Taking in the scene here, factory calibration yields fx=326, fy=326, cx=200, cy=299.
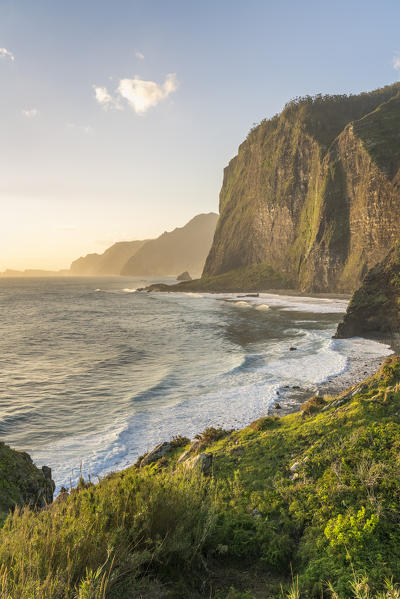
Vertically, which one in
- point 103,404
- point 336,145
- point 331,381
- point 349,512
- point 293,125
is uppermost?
point 293,125

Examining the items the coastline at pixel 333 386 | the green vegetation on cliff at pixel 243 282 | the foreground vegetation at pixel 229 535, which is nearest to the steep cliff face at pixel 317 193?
the green vegetation on cliff at pixel 243 282

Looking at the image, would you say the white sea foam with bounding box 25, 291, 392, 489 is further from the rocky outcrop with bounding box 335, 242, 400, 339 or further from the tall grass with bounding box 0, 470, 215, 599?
the tall grass with bounding box 0, 470, 215, 599

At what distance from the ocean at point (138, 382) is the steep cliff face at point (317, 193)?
37.5 m

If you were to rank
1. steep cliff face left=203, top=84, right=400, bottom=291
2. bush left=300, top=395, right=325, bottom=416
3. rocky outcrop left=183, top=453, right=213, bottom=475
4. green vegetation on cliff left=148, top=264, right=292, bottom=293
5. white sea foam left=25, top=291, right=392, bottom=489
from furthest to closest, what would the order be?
green vegetation on cliff left=148, top=264, right=292, bottom=293 → steep cliff face left=203, top=84, right=400, bottom=291 → white sea foam left=25, top=291, right=392, bottom=489 → bush left=300, top=395, right=325, bottom=416 → rocky outcrop left=183, top=453, right=213, bottom=475

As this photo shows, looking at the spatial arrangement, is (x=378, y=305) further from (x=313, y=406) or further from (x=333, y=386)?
(x=313, y=406)

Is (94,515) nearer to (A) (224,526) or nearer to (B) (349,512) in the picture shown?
(A) (224,526)

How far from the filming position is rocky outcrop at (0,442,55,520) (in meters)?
5.53

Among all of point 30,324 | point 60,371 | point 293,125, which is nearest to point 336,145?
point 293,125

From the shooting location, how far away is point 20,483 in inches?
234

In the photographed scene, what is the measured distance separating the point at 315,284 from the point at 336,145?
3195 cm

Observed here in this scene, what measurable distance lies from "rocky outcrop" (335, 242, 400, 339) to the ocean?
1868 mm

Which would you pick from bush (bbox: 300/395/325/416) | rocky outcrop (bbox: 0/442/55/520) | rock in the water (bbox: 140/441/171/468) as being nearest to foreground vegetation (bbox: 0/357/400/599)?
rocky outcrop (bbox: 0/442/55/520)

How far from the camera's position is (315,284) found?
253 feet

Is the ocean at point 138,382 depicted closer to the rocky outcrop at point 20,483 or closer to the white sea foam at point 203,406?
the white sea foam at point 203,406
